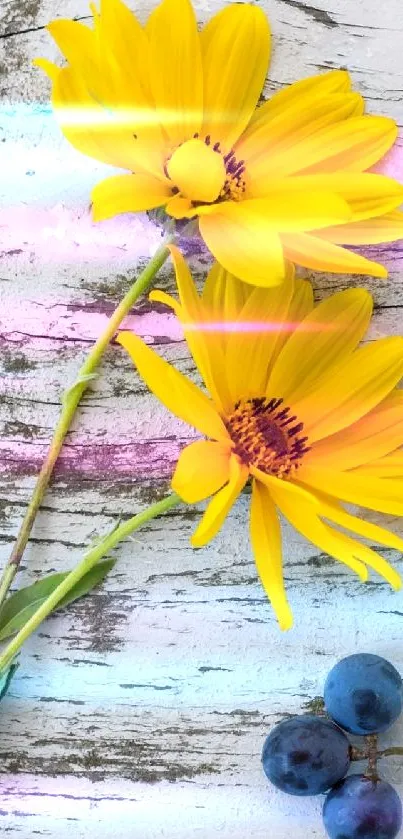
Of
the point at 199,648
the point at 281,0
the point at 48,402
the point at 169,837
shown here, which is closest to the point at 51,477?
the point at 48,402

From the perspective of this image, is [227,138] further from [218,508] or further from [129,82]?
[218,508]

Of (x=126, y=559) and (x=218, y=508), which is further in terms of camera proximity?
(x=126, y=559)

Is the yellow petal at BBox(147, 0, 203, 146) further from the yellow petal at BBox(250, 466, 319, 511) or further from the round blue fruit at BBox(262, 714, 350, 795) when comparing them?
the round blue fruit at BBox(262, 714, 350, 795)

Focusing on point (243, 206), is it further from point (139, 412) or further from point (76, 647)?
point (76, 647)

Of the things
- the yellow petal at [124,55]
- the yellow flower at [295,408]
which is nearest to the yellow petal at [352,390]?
the yellow flower at [295,408]

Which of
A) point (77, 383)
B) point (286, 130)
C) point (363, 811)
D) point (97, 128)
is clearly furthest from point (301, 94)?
point (363, 811)

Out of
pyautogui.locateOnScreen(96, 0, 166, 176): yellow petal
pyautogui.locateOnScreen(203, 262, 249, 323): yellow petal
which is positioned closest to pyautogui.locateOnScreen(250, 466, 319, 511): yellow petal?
pyautogui.locateOnScreen(203, 262, 249, 323): yellow petal
